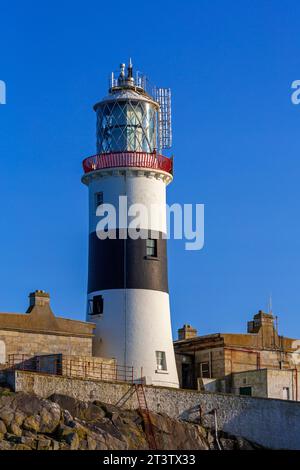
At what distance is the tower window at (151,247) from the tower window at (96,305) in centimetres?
288

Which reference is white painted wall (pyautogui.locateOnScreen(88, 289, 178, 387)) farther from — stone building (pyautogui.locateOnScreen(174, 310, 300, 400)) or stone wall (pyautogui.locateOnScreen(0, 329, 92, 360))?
stone building (pyautogui.locateOnScreen(174, 310, 300, 400))

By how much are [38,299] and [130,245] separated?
4.86 meters

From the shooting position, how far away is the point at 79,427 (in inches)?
1924

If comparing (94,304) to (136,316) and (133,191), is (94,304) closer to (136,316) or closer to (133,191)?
(136,316)

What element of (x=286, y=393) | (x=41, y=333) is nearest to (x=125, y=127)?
(x=41, y=333)

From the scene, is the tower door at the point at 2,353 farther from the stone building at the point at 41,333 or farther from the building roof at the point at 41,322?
the building roof at the point at 41,322

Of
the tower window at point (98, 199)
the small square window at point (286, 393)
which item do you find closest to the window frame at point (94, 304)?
the tower window at point (98, 199)

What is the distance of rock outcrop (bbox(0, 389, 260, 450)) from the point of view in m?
47.4

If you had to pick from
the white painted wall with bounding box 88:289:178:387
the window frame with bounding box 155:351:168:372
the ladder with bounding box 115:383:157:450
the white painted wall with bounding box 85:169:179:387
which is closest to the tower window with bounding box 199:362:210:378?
the white painted wall with bounding box 85:169:179:387

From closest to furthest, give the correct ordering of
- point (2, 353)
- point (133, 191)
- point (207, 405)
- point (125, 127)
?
1. point (2, 353)
2. point (207, 405)
3. point (133, 191)
4. point (125, 127)

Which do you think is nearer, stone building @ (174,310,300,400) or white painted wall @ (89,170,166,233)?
white painted wall @ (89,170,166,233)

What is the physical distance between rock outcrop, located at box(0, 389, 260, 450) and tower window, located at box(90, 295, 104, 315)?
6.83 meters
